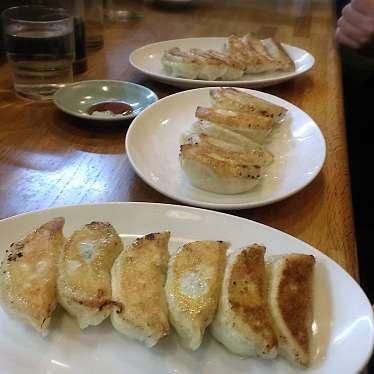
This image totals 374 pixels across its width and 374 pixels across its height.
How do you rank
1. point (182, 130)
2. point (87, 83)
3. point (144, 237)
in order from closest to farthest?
point (144, 237) < point (182, 130) < point (87, 83)

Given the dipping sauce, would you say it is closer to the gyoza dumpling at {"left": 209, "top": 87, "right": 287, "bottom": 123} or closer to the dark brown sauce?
the dark brown sauce

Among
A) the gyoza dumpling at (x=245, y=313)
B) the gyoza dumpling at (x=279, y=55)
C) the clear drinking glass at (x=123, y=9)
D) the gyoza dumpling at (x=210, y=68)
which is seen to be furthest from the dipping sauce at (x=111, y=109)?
the clear drinking glass at (x=123, y=9)

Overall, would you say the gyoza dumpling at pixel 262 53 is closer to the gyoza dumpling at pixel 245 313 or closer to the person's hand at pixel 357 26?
the person's hand at pixel 357 26

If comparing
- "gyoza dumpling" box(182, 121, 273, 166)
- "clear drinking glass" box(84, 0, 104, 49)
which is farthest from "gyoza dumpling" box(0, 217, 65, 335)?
"clear drinking glass" box(84, 0, 104, 49)

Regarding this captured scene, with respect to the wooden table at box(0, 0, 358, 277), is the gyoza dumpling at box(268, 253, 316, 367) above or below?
above

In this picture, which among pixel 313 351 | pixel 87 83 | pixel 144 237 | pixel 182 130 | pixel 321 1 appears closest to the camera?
pixel 313 351

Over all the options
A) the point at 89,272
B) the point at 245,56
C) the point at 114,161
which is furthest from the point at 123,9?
the point at 89,272

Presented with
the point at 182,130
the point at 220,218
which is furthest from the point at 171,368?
the point at 182,130

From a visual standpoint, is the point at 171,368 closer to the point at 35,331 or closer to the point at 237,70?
the point at 35,331
